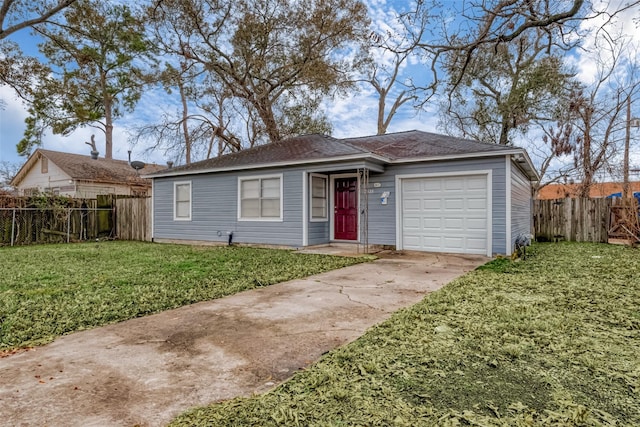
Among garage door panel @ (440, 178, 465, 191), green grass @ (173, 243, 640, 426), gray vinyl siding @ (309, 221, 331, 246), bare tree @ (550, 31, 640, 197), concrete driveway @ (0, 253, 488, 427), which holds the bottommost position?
concrete driveway @ (0, 253, 488, 427)

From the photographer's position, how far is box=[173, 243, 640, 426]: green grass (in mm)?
1858

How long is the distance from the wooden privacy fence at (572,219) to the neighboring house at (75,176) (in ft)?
65.2

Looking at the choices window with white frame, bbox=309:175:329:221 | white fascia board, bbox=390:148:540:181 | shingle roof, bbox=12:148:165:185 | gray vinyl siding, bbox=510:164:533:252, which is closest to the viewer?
white fascia board, bbox=390:148:540:181

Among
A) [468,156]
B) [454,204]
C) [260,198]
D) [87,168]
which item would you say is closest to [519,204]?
[454,204]

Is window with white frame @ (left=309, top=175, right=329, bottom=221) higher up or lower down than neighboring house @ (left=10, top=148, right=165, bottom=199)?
lower down

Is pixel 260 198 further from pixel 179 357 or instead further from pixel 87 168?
pixel 87 168

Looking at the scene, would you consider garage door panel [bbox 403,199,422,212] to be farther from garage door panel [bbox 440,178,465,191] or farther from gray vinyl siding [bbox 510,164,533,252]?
gray vinyl siding [bbox 510,164,533,252]

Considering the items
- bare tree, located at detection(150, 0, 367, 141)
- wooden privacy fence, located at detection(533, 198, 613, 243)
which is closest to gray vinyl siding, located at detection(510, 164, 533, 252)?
wooden privacy fence, located at detection(533, 198, 613, 243)

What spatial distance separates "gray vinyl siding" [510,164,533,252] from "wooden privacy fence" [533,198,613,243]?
423 millimetres

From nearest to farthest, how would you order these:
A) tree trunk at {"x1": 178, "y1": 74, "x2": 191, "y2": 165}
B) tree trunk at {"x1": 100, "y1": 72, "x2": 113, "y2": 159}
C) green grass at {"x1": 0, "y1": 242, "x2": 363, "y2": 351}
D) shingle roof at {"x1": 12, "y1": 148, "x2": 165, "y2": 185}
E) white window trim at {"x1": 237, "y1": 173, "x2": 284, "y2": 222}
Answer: green grass at {"x1": 0, "y1": 242, "x2": 363, "y2": 351} → white window trim at {"x1": 237, "y1": 173, "x2": 284, "y2": 222} → tree trunk at {"x1": 178, "y1": 74, "x2": 191, "y2": 165} → shingle roof at {"x1": 12, "y1": 148, "x2": 165, "y2": 185} → tree trunk at {"x1": 100, "y1": 72, "x2": 113, "y2": 159}

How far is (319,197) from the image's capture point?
34.2 ft

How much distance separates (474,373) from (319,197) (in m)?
8.27

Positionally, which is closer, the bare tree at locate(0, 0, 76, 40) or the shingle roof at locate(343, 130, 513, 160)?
the shingle roof at locate(343, 130, 513, 160)

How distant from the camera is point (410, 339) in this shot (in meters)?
2.96
